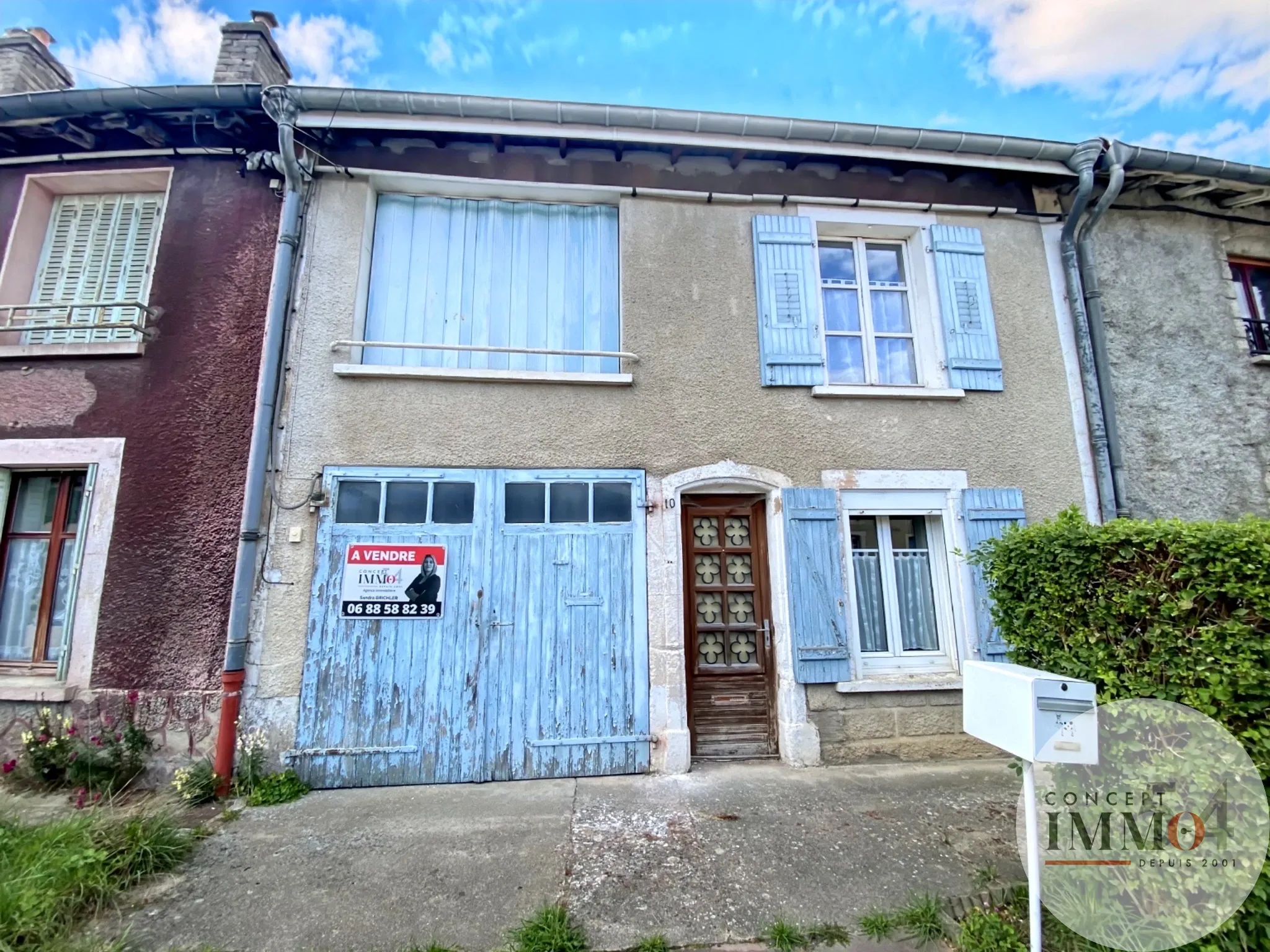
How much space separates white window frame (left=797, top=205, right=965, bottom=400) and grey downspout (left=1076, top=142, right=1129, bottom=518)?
1.48 m

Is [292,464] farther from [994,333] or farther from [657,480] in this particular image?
[994,333]

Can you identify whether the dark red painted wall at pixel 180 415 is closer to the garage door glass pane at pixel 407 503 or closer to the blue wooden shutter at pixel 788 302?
the garage door glass pane at pixel 407 503

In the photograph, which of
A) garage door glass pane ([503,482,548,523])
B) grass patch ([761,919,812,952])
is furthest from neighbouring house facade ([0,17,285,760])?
grass patch ([761,919,812,952])

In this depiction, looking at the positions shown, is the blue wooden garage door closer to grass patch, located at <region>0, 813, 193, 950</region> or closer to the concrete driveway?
the concrete driveway

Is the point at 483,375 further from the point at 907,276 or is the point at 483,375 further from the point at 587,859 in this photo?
the point at 907,276

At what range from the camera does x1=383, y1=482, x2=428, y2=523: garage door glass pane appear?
14.8 ft

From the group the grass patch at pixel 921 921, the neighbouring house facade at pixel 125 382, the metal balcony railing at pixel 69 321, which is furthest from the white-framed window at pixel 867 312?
the metal balcony railing at pixel 69 321

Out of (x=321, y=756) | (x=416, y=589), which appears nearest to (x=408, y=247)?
(x=416, y=589)

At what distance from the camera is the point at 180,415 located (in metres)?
4.55

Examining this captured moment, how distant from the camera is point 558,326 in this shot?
5.14 m

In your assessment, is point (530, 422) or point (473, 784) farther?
point (530, 422)

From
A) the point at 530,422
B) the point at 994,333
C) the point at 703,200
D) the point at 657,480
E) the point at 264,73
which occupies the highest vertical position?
the point at 264,73

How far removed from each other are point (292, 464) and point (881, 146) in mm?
6012

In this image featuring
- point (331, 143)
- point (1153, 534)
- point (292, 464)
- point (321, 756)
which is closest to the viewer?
point (1153, 534)
